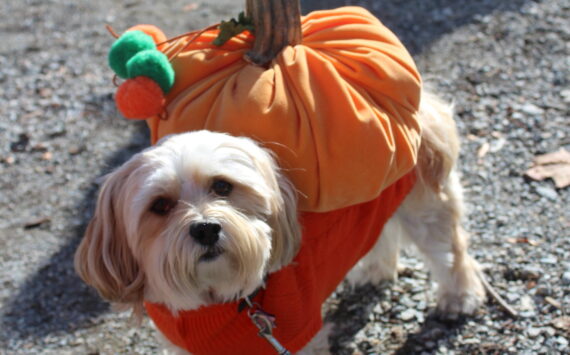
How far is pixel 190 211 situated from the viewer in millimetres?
2176

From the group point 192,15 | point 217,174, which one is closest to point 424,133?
point 217,174

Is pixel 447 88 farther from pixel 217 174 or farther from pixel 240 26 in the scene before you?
pixel 217 174

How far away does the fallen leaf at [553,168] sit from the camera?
13.0 ft

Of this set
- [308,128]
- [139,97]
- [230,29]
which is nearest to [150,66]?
[139,97]

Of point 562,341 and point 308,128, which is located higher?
point 308,128

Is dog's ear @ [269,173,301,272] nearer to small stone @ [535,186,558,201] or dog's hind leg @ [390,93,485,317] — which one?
dog's hind leg @ [390,93,485,317]

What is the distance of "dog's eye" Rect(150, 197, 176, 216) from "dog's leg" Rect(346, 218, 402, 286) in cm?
148

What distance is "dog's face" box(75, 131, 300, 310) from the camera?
2.21 meters

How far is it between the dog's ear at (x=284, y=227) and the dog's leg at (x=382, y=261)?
1.08 m

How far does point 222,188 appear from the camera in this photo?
2.31m

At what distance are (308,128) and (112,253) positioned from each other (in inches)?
33.2

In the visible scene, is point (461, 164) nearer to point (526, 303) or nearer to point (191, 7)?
point (526, 303)

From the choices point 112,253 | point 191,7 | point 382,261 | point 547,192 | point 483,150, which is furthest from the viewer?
point 191,7

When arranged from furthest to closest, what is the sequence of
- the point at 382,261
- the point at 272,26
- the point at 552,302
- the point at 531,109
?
1. the point at 531,109
2. the point at 382,261
3. the point at 552,302
4. the point at 272,26
